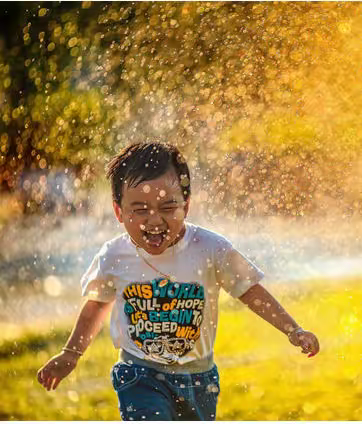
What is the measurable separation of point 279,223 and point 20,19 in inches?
68.1

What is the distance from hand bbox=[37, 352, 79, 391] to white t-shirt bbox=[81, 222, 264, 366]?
5.2 inches

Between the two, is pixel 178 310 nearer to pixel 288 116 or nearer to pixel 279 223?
pixel 288 116

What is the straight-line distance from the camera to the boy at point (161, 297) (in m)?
2.20

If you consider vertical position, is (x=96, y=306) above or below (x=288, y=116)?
below

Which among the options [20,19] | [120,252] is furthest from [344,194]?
[120,252]

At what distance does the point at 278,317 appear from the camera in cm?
227

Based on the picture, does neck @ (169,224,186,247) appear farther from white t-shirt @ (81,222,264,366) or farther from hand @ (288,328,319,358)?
hand @ (288,328,319,358)

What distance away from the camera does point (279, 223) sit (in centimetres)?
446

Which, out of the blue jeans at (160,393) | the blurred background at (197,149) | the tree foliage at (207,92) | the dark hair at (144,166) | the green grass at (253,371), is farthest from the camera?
the tree foliage at (207,92)

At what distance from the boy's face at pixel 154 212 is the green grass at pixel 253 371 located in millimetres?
1205

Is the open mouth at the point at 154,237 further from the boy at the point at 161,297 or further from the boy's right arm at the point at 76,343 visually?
the boy's right arm at the point at 76,343

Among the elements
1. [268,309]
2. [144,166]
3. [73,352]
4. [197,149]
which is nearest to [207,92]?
[197,149]

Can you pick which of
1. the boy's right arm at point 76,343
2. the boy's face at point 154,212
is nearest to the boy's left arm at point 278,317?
the boy's face at point 154,212

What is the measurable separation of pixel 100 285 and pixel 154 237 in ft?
0.70
